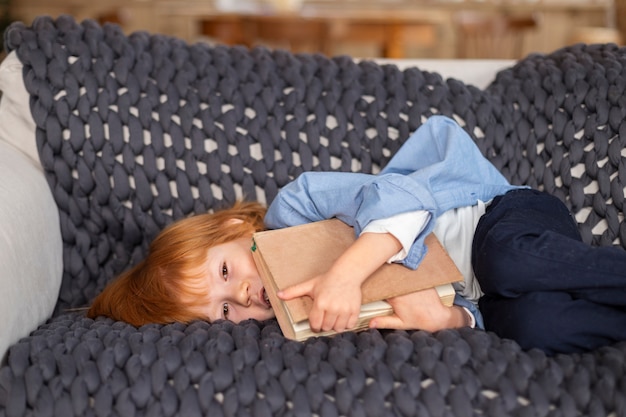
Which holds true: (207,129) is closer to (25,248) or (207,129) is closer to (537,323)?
(25,248)

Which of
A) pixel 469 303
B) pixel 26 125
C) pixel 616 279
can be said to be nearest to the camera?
pixel 616 279

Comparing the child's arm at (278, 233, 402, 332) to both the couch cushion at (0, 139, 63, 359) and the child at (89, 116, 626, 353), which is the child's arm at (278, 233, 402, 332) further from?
the couch cushion at (0, 139, 63, 359)

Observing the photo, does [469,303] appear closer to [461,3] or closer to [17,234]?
[17,234]

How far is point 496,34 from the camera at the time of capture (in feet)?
12.3

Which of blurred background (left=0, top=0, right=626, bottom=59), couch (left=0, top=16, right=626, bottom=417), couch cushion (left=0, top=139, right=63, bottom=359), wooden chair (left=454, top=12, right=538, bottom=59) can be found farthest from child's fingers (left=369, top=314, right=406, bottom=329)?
blurred background (left=0, top=0, right=626, bottom=59)

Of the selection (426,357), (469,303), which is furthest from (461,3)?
(426,357)

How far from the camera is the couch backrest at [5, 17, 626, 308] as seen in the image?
48.8 inches

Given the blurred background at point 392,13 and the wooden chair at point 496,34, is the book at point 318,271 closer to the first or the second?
the wooden chair at point 496,34

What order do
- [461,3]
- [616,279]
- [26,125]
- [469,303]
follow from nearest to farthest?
[616,279] → [469,303] → [26,125] → [461,3]

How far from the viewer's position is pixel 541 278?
38.7 inches

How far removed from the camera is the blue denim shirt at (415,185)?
1.06 metres

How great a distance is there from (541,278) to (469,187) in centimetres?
25

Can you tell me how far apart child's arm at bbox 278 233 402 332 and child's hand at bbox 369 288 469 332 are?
0.06 meters

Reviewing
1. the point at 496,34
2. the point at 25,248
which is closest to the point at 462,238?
the point at 25,248
